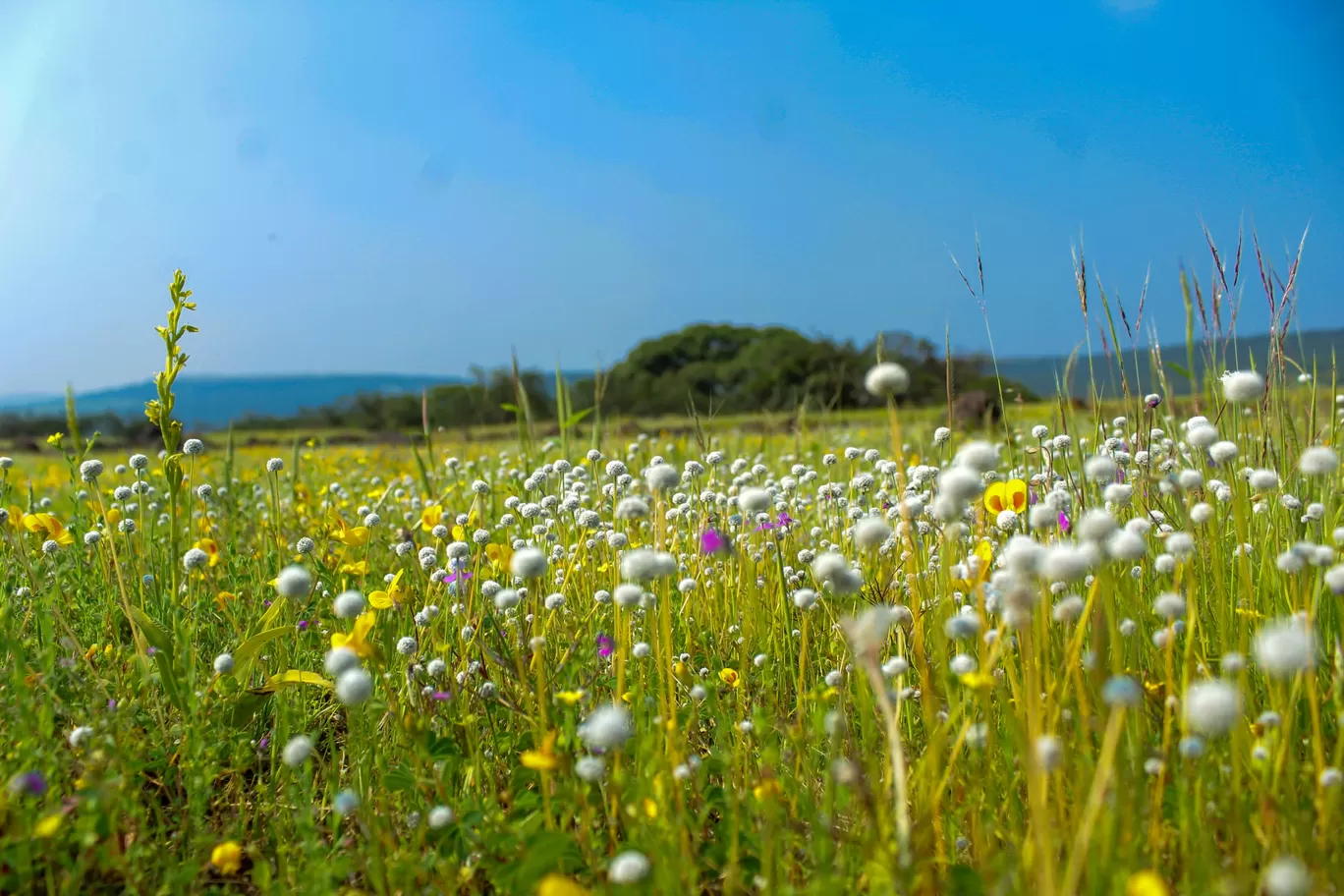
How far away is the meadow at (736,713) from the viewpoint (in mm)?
1199

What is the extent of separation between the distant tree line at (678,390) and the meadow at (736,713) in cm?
167

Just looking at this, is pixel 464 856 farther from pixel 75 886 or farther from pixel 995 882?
pixel 995 882

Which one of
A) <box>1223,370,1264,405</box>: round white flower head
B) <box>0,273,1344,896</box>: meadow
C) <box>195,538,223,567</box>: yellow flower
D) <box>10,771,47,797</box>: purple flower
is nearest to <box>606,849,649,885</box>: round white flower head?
<box>0,273,1344,896</box>: meadow

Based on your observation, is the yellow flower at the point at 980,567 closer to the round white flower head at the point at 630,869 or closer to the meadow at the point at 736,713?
the meadow at the point at 736,713

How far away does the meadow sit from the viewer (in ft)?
3.93

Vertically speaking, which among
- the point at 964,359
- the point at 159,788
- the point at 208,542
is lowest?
the point at 159,788

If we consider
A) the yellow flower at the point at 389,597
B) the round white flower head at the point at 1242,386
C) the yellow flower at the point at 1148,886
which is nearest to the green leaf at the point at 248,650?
the yellow flower at the point at 389,597

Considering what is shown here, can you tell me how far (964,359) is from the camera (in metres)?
25.5

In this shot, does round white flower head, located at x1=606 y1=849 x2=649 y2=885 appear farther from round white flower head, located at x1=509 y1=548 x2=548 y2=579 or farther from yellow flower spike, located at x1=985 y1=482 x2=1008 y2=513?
yellow flower spike, located at x1=985 y1=482 x2=1008 y2=513

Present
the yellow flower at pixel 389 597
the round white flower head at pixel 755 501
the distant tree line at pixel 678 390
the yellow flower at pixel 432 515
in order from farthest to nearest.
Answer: the distant tree line at pixel 678 390 → the yellow flower at pixel 432 515 → the yellow flower at pixel 389 597 → the round white flower head at pixel 755 501

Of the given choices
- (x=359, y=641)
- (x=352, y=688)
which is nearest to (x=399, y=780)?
(x=359, y=641)

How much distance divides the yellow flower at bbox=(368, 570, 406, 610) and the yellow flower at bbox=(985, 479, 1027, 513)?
1522mm

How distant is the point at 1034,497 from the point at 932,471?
1.34 feet

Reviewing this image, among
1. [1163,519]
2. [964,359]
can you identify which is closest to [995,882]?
[1163,519]
